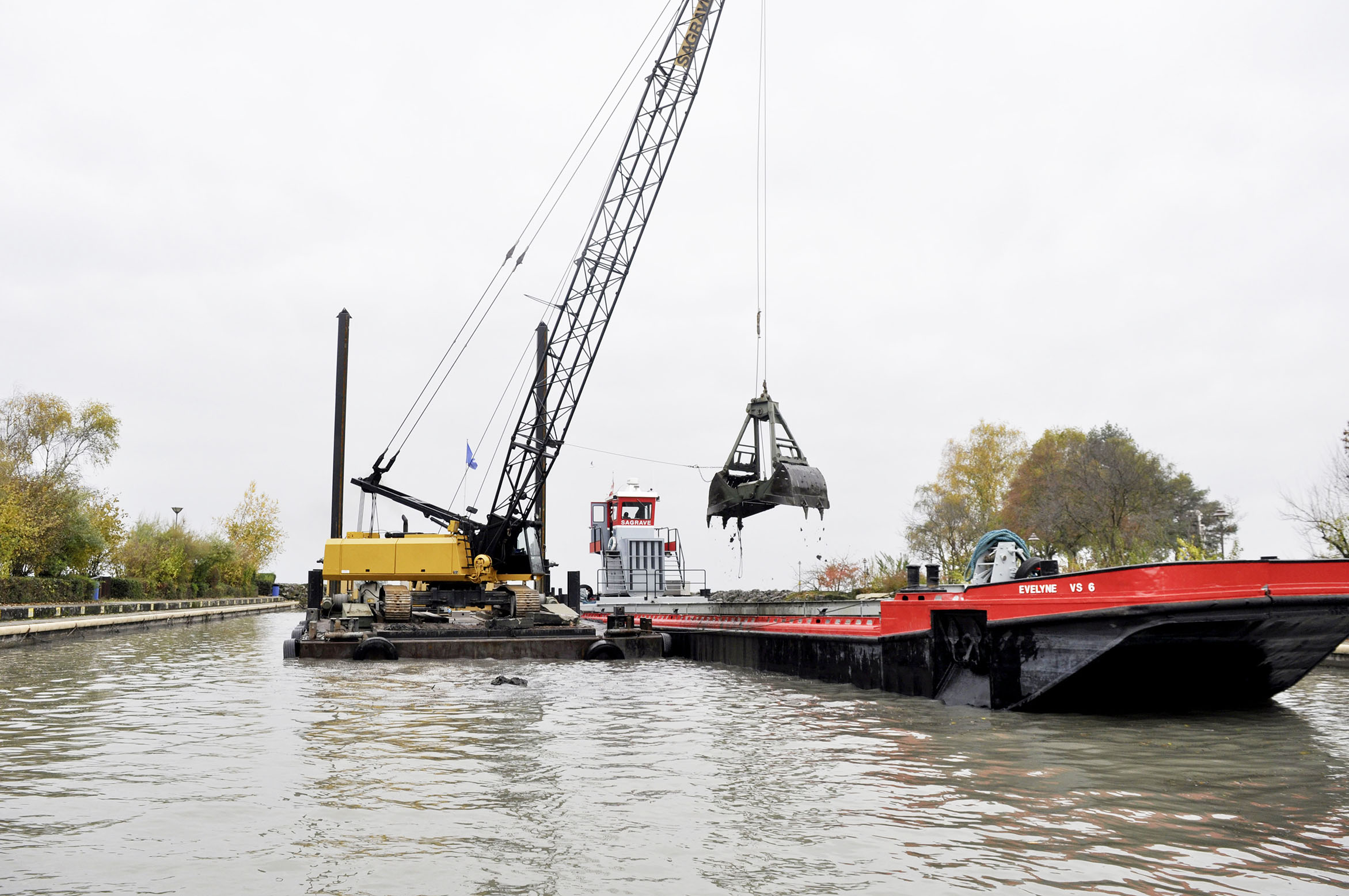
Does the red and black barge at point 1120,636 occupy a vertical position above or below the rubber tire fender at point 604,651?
above

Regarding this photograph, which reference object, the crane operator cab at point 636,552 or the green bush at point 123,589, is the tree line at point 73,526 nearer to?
the green bush at point 123,589

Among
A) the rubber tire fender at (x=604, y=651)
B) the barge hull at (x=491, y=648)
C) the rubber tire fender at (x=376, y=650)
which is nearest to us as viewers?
the rubber tire fender at (x=376, y=650)

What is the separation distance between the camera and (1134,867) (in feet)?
18.2

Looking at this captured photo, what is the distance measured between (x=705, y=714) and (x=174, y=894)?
8.11 m

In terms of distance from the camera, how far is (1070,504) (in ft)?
148

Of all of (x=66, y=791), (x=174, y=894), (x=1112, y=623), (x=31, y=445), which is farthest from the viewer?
(x=31, y=445)

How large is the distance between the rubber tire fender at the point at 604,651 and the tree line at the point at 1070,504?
58.8 ft

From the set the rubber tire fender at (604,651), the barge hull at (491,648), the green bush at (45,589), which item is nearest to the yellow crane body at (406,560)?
the barge hull at (491,648)

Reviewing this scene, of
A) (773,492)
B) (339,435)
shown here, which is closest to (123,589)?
(339,435)

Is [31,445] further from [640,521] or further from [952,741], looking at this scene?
[952,741]

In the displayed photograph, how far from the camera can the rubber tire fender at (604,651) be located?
2206cm

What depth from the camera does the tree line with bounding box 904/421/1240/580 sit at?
4306cm

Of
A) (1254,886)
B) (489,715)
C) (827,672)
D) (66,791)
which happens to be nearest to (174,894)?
(66,791)

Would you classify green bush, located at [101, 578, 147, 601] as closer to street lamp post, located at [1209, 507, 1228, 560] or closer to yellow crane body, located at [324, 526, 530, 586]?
yellow crane body, located at [324, 526, 530, 586]
